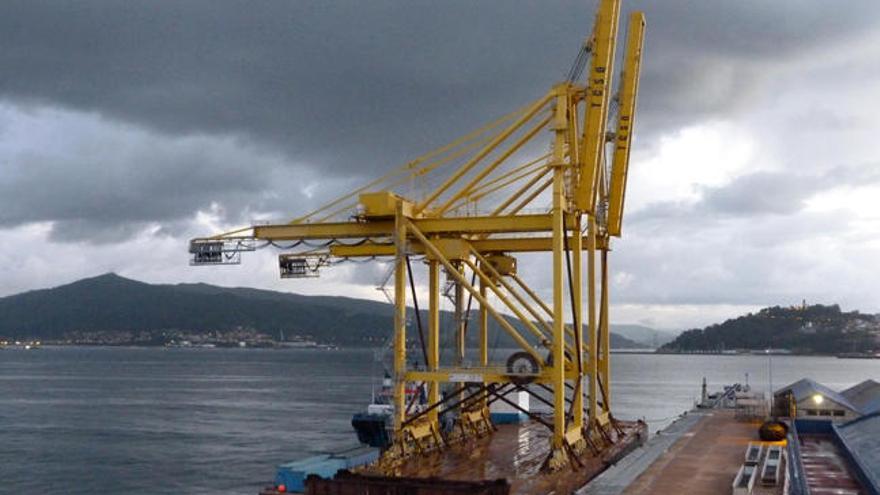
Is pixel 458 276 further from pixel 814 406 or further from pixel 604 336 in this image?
pixel 814 406

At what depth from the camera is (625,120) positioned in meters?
45.2

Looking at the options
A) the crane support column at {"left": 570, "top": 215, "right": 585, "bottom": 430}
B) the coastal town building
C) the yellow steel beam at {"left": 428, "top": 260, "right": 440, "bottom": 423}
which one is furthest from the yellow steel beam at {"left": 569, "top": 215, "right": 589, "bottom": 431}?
the coastal town building

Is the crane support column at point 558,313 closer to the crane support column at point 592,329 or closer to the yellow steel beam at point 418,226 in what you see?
the yellow steel beam at point 418,226

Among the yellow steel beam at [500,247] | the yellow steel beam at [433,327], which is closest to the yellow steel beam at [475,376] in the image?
the yellow steel beam at [433,327]

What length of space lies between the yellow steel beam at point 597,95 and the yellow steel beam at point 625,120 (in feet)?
22.4

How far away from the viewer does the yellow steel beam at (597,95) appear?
36844 millimetres

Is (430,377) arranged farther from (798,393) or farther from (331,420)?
(331,420)

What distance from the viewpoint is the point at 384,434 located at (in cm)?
6262

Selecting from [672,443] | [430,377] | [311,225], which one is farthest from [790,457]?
[311,225]

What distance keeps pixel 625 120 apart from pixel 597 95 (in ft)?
28.4

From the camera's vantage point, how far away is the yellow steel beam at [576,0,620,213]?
121 ft

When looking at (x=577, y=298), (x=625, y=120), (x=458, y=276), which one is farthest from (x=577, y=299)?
(x=625, y=120)

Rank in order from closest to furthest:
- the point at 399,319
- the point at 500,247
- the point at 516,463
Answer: the point at 516,463 → the point at 399,319 → the point at 500,247

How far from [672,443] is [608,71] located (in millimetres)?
16341
